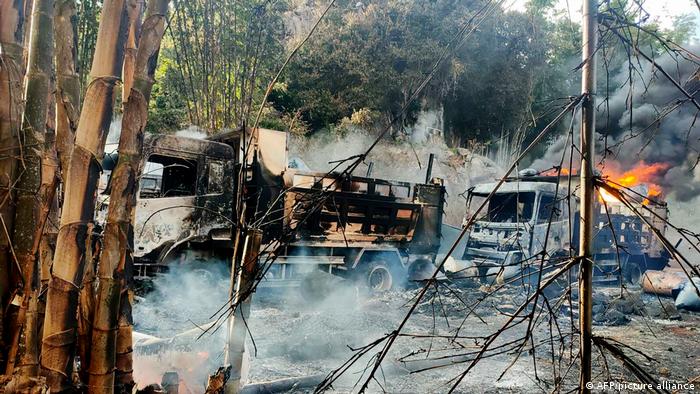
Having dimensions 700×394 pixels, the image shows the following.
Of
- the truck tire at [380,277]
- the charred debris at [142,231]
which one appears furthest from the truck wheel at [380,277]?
the charred debris at [142,231]

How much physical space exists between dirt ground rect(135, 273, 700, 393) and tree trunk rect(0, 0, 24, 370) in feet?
5.41

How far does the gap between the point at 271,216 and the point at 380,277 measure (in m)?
3.80

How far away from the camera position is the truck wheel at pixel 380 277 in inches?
385

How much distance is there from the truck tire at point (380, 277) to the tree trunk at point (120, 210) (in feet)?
26.8

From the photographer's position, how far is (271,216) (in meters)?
7.22

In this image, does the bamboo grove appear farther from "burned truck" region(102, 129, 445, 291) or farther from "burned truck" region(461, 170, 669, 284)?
"burned truck" region(461, 170, 669, 284)

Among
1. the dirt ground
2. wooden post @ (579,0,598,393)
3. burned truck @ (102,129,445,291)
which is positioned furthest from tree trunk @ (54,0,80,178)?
burned truck @ (102,129,445,291)

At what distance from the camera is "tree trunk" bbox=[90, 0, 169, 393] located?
5.67 ft

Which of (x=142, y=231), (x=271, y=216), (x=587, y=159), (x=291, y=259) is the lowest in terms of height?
(x=291, y=259)

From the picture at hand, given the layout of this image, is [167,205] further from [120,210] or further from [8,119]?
[120,210]

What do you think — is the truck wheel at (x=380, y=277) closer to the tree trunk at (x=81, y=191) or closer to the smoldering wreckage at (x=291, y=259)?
the smoldering wreckage at (x=291, y=259)

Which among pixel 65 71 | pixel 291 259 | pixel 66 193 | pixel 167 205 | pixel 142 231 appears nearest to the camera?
pixel 66 193

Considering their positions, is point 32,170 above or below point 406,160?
below

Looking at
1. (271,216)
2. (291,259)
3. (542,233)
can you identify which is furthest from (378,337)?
(542,233)
